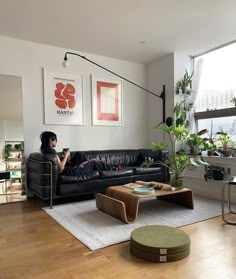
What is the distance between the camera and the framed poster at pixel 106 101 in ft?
15.8

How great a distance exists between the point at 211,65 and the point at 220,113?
1.01 m

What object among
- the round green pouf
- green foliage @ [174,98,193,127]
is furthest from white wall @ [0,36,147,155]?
the round green pouf

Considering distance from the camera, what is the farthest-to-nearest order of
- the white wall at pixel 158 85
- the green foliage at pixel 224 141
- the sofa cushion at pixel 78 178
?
the white wall at pixel 158 85, the green foliage at pixel 224 141, the sofa cushion at pixel 78 178

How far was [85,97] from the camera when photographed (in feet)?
15.4

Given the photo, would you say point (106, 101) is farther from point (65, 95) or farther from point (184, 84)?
point (184, 84)

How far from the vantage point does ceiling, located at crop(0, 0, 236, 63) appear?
301 centimetres

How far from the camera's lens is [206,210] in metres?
3.28

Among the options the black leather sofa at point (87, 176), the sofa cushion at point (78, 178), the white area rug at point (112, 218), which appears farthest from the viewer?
the sofa cushion at point (78, 178)

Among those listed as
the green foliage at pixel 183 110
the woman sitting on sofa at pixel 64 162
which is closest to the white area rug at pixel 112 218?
the woman sitting on sofa at pixel 64 162

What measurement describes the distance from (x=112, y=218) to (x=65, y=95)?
2.56m

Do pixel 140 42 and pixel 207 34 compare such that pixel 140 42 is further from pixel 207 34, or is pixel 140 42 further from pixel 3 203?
pixel 3 203

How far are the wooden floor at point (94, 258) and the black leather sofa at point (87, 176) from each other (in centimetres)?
80

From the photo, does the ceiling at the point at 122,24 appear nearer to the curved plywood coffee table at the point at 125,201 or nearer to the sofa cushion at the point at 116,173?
the sofa cushion at the point at 116,173

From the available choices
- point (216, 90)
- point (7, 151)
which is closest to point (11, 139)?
point (7, 151)
